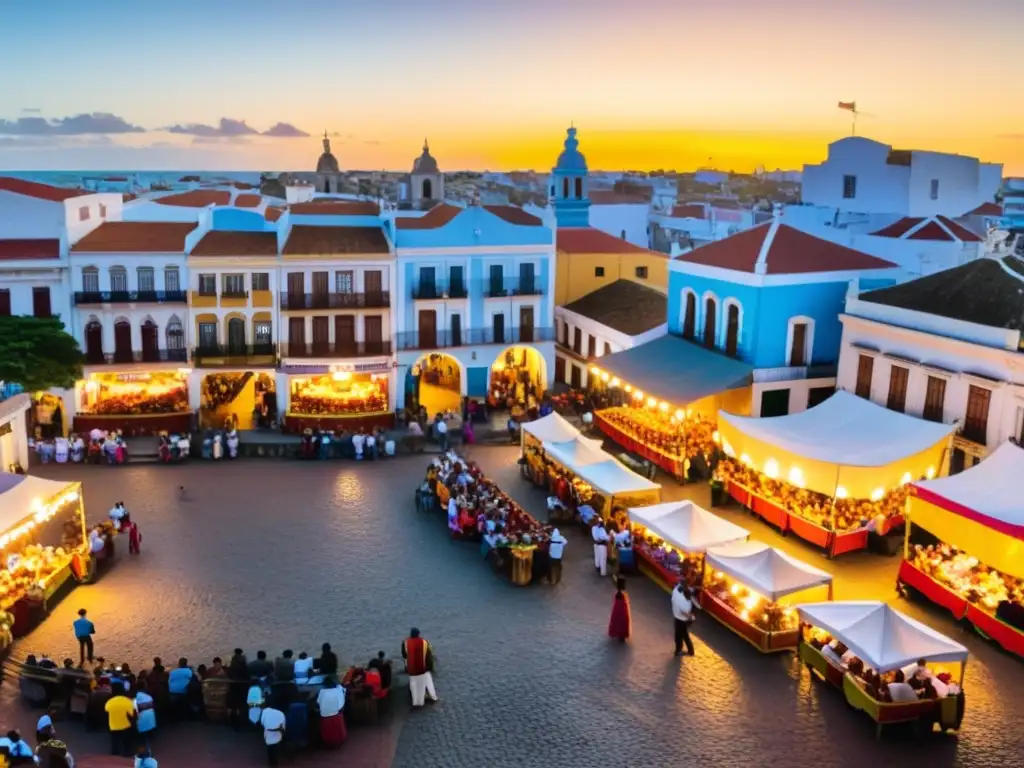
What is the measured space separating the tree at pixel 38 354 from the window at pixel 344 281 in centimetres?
817

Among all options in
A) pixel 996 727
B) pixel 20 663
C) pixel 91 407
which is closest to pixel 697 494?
pixel 996 727

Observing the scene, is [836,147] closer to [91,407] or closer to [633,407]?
[633,407]

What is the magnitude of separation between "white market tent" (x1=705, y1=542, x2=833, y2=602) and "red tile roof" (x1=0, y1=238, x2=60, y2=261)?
23127 mm

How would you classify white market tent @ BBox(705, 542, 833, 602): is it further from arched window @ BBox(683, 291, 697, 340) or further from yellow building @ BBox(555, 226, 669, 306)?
yellow building @ BBox(555, 226, 669, 306)

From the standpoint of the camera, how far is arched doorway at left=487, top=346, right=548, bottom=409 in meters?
34.1

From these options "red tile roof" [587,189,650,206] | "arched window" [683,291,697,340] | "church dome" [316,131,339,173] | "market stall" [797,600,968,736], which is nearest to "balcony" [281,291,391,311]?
"arched window" [683,291,697,340]

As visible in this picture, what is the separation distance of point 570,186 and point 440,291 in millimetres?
14255

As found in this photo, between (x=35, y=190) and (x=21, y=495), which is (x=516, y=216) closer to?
(x=35, y=190)

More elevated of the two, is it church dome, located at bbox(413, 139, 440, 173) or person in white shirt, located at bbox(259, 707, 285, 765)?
church dome, located at bbox(413, 139, 440, 173)

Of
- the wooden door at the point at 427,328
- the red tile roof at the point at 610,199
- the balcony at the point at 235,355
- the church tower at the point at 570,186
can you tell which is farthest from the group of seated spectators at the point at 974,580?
the red tile roof at the point at 610,199

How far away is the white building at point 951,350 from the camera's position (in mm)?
20484

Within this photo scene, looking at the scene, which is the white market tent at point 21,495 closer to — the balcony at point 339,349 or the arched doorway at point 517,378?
the balcony at point 339,349

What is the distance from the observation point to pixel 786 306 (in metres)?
26.8

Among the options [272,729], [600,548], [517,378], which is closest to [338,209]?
[517,378]
